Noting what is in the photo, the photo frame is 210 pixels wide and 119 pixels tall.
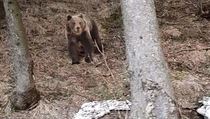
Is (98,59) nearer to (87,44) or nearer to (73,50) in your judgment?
(87,44)

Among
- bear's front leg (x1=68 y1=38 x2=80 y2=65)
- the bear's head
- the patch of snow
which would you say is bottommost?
the patch of snow

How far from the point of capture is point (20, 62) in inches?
239

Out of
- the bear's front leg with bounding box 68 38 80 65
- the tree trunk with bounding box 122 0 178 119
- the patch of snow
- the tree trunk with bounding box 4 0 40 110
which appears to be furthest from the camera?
the bear's front leg with bounding box 68 38 80 65

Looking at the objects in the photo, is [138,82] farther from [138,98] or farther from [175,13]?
[175,13]

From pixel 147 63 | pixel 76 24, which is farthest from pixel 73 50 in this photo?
pixel 147 63

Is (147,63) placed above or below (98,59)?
above

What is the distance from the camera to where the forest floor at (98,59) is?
21.0 feet

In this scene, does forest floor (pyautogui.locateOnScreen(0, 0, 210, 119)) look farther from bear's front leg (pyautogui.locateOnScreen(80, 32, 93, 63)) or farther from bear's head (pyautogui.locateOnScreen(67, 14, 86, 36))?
bear's head (pyautogui.locateOnScreen(67, 14, 86, 36))

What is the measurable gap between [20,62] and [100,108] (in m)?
1.30

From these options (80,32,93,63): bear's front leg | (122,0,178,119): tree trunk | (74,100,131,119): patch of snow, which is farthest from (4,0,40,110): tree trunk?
(122,0,178,119): tree trunk

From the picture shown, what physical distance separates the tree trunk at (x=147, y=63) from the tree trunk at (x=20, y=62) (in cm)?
201

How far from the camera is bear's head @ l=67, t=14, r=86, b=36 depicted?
302 inches

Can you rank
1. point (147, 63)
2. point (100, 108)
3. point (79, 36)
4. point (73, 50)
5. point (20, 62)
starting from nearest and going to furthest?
point (147, 63)
point (100, 108)
point (20, 62)
point (73, 50)
point (79, 36)

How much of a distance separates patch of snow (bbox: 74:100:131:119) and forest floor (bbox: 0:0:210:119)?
118 millimetres
